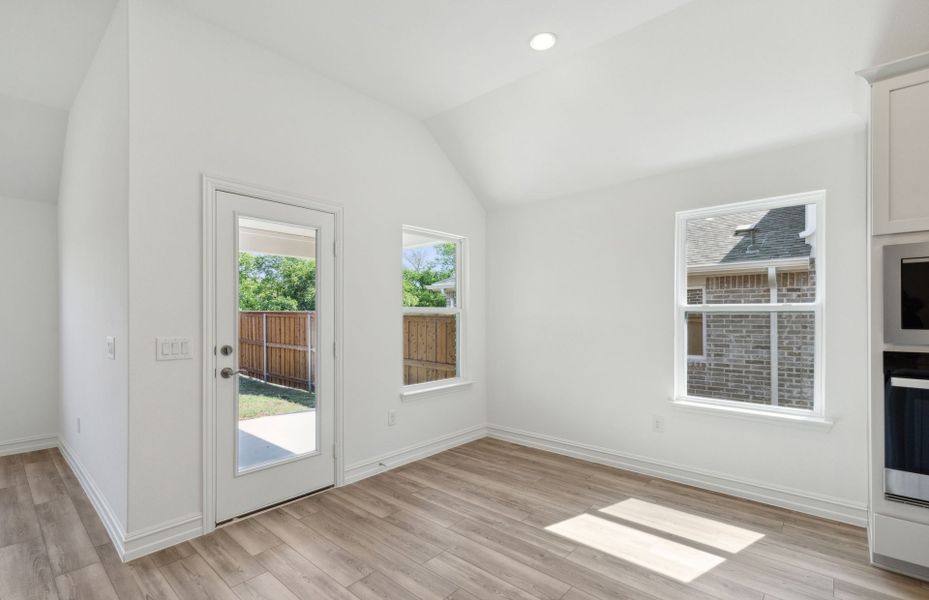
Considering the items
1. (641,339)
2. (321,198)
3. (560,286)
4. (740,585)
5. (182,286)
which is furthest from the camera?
(560,286)

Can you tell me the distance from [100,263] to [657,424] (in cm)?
420

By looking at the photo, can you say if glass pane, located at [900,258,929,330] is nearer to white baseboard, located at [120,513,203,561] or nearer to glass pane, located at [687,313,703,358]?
glass pane, located at [687,313,703,358]

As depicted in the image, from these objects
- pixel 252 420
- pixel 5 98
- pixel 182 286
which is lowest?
pixel 252 420

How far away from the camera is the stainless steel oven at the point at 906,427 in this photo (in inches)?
82.0

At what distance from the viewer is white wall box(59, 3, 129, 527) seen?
2.47m

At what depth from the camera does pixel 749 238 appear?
3250mm

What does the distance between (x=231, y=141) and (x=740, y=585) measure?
378 cm

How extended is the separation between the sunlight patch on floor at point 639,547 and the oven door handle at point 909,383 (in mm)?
1251

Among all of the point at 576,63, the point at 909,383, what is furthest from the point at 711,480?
the point at 576,63

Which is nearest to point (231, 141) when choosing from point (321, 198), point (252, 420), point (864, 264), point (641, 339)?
point (321, 198)

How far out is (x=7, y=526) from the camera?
2.70 m

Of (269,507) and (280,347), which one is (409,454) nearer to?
(269,507)

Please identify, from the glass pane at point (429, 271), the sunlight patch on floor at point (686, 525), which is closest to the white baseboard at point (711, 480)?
the sunlight patch on floor at point (686, 525)

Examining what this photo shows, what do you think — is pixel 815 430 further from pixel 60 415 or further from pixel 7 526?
pixel 60 415
